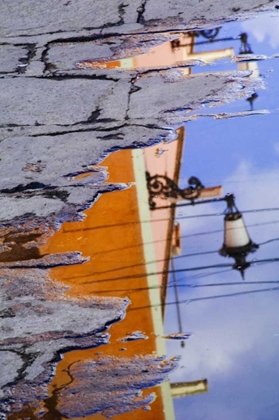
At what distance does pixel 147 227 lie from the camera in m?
2.36

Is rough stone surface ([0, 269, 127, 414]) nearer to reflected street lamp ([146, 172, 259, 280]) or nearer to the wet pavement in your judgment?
the wet pavement

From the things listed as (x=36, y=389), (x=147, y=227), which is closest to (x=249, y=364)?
(x=36, y=389)

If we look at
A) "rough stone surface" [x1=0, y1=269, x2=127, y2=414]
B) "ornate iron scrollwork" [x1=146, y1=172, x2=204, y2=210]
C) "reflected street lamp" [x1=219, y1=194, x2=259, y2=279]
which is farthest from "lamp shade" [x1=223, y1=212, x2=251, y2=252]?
"rough stone surface" [x1=0, y1=269, x2=127, y2=414]

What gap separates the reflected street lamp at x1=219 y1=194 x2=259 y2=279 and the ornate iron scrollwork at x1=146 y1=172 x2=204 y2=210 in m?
0.20

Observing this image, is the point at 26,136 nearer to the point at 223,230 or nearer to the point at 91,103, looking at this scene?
the point at 91,103

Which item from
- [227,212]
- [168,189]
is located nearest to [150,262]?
[227,212]

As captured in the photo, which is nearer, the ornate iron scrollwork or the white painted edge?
the white painted edge

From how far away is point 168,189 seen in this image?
8.50ft

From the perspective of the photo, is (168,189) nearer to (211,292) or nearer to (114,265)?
(114,265)

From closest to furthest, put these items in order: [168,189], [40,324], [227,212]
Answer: [40,324], [227,212], [168,189]

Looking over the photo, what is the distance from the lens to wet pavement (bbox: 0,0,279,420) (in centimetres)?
174

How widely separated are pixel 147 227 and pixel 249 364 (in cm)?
74

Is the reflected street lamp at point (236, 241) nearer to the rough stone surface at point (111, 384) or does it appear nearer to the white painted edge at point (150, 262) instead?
the white painted edge at point (150, 262)

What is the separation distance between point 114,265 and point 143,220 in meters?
0.25
